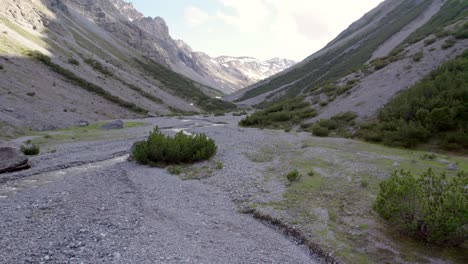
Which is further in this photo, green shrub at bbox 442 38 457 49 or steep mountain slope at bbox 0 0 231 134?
steep mountain slope at bbox 0 0 231 134

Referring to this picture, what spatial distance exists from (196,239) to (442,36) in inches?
1374

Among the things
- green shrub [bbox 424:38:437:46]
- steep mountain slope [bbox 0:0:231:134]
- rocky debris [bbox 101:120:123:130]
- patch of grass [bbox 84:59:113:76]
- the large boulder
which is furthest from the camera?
patch of grass [bbox 84:59:113:76]

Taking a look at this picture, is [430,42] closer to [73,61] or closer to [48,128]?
[48,128]

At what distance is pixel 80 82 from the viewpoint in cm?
5150

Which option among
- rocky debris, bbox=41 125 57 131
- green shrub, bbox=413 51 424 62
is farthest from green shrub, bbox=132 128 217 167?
green shrub, bbox=413 51 424 62

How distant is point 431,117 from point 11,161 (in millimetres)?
22806

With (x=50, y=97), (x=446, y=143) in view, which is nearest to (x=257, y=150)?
(x=446, y=143)

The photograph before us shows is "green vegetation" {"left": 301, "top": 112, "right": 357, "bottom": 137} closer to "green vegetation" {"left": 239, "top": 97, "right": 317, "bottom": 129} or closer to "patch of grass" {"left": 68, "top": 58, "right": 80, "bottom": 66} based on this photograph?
"green vegetation" {"left": 239, "top": 97, "right": 317, "bottom": 129}

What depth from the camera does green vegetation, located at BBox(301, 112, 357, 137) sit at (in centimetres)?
2342

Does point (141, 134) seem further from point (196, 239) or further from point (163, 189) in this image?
point (196, 239)

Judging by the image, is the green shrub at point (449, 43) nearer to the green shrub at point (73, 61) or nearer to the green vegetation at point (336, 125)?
the green vegetation at point (336, 125)

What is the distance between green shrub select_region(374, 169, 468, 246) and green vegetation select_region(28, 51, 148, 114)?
50.7 meters

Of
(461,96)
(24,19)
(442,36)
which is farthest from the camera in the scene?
(24,19)

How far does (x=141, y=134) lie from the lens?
90.7 feet
